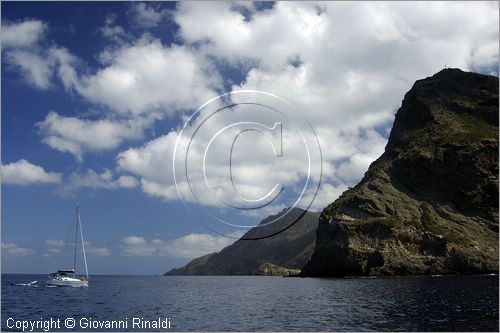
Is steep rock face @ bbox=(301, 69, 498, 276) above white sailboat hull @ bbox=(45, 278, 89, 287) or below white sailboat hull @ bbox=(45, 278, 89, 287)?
above

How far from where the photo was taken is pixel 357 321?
155 ft

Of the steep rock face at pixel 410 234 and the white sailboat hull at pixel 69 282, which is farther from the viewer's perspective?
the steep rock face at pixel 410 234

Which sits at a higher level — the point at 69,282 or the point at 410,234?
the point at 410,234

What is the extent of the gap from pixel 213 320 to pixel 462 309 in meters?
30.6

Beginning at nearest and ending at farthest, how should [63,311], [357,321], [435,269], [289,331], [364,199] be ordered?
[289,331] < [357,321] < [63,311] < [435,269] < [364,199]

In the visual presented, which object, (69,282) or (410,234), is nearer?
(69,282)

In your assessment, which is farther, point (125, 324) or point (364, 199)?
point (364, 199)

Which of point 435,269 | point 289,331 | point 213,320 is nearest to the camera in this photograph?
point 289,331

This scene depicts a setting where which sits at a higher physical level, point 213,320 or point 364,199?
point 364,199

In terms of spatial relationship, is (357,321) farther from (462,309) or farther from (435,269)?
(435,269)

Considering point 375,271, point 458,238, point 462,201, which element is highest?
point 462,201

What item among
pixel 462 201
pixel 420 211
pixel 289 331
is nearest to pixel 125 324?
pixel 289 331

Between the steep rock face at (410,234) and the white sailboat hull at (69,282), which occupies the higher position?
the steep rock face at (410,234)

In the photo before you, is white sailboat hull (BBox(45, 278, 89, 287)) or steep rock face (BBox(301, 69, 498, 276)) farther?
steep rock face (BBox(301, 69, 498, 276))
